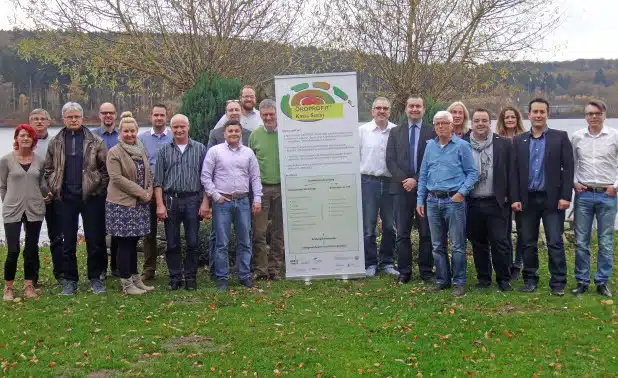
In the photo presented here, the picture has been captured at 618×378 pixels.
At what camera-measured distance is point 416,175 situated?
8664 millimetres

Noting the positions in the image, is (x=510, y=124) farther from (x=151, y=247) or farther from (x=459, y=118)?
(x=151, y=247)

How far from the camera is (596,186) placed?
773 centimetres

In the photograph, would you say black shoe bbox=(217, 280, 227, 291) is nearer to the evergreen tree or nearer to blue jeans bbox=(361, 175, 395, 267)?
blue jeans bbox=(361, 175, 395, 267)

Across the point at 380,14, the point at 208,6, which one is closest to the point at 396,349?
the point at 208,6

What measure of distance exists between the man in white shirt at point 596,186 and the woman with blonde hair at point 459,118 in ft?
4.36

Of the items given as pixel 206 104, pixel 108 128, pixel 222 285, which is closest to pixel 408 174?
pixel 222 285

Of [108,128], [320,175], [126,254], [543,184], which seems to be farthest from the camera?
[320,175]

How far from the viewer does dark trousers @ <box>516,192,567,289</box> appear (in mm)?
7930

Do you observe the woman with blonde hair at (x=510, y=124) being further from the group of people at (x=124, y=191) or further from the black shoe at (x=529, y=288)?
the group of people at (x=124, y=191)

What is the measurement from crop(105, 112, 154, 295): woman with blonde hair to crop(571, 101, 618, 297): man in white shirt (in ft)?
16.5

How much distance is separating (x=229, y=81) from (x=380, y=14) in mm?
4580

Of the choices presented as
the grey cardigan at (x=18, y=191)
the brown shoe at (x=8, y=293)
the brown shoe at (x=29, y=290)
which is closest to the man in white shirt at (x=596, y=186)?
the grey cardigan at (x=18, y=191)

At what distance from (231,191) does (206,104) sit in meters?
3.57

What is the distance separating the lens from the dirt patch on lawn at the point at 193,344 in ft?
20.3
